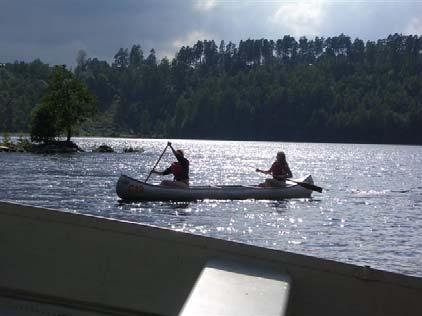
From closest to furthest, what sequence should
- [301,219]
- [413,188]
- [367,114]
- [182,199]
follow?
[301,219] → [182,199] → [413,188] → [367,114]

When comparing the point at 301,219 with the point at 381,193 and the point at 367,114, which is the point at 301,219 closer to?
the point at 381,193

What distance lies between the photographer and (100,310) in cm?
684

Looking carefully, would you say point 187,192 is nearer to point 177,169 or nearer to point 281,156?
point 177,169

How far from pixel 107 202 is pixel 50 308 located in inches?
1019

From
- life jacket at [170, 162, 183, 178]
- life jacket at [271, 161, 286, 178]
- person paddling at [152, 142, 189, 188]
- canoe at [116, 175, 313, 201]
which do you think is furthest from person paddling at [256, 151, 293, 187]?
life jacket at [170, 162, 183, 178]

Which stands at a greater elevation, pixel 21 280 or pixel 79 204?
pixel 21 280

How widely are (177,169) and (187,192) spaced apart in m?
1.48

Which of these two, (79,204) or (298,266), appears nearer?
(298,266)

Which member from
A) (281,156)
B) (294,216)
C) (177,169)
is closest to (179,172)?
(177,169)

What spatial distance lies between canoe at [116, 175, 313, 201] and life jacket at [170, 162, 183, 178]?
666 mm

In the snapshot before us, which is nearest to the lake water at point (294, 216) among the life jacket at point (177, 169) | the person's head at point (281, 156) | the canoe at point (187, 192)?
the canoe at point (187, 192)

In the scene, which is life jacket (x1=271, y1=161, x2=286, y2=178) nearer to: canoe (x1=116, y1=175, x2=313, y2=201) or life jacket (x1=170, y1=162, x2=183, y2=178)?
canoe (x1=116, y1=175, x2=313, y2=201)

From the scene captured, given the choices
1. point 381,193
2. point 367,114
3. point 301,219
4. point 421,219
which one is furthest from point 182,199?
point 367,114

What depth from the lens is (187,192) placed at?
31.8 metres
